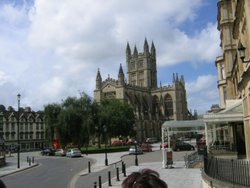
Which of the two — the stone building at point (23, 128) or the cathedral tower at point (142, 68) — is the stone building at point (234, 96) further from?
the cathedral tower at point (142, 68)

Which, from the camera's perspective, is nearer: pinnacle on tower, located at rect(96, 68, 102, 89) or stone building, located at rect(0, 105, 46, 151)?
stone building, located at rect(0, 105, 46, 151)

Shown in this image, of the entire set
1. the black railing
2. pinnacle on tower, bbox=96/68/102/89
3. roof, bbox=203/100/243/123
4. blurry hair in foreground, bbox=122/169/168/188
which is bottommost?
the black railing

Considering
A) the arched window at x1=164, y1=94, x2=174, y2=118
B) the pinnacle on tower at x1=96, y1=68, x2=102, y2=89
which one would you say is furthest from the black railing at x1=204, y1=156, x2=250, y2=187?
the arched window at x1=164, y1=94, x2=174, y2=118

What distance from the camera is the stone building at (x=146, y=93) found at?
415 feet

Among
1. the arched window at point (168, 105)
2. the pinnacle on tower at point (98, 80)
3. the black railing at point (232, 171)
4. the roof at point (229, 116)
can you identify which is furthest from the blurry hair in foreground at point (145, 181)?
the arched window at point (168, 105)

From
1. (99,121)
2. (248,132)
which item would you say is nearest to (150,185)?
(248,132)

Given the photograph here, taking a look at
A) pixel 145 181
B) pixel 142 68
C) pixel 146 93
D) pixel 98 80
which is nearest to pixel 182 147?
pixel 145 181

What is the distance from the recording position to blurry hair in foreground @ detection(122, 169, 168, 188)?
2.69 meters

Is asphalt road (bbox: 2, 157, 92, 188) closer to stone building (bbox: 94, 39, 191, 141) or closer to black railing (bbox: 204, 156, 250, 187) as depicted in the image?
black railing (bbox: 204, 156, 250, 187)

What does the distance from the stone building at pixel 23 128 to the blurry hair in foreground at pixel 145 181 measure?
93.6m

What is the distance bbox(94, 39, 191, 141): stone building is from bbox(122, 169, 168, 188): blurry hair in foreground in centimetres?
11248

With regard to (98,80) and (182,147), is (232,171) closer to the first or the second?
(182,147)

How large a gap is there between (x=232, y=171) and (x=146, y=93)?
13105cm

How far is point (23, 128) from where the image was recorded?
104750mm
